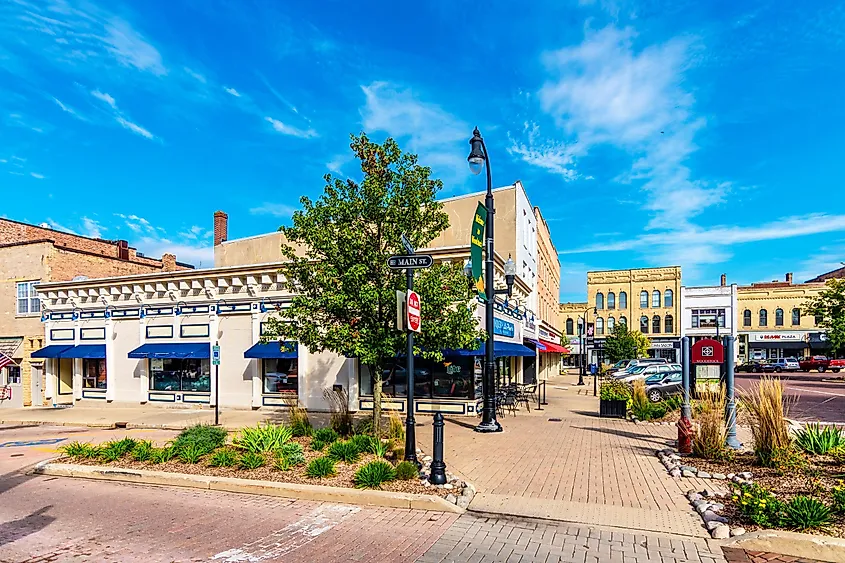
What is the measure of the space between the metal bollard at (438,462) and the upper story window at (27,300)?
76.8 ft

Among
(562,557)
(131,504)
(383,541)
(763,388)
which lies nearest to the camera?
(562,557)

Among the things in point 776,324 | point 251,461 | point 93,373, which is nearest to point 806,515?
point 251,461

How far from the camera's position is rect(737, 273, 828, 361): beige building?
5741cm

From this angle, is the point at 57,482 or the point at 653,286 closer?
the point at 57,482

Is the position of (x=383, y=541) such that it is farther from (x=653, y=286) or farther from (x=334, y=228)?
(x=653, y=286)

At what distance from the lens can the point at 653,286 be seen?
57719mm

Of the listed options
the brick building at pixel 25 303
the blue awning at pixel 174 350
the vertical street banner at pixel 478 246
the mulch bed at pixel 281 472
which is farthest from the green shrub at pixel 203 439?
the brick building at pixel 25 303

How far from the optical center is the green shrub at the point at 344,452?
9125mm

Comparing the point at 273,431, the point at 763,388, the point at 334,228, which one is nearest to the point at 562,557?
the point at 763,388

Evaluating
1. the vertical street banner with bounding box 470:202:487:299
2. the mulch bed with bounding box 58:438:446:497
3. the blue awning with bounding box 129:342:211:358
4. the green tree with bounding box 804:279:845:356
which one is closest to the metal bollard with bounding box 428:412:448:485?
the mulch bed with bounding box 58:438:446:497

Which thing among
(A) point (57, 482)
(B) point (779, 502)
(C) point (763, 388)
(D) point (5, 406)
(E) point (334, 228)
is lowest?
(D) point (5, 406)

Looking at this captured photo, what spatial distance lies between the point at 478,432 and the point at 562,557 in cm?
802

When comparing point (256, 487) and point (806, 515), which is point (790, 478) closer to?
point (806, 515)

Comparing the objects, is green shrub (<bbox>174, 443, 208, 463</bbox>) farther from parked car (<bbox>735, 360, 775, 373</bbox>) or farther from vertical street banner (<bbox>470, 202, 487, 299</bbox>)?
parked car (<bbox>735, 360, 775, 373</bbox>)
